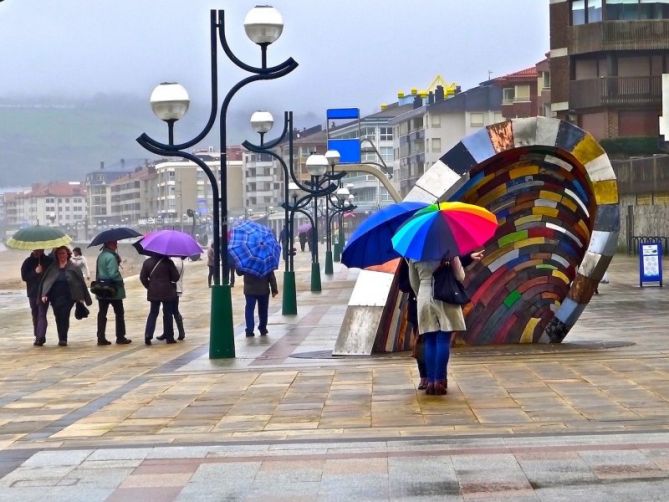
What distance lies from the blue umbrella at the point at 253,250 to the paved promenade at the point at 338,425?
244cm

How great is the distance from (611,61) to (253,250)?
160 feet

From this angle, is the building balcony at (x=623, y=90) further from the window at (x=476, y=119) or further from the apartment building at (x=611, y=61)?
the window at (x=476, y=119)

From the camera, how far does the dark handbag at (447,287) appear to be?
41.7 feet

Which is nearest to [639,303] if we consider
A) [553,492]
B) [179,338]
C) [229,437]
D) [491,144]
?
[179,338]

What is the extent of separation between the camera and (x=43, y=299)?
21.6 meters

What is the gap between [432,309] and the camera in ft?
41.8

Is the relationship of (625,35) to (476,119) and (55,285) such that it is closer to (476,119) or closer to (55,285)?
(55,285)

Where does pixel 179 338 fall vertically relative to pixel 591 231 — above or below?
below

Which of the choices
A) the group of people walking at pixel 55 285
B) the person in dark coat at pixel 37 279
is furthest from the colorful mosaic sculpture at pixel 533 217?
the person in dark coat at pixel 37 279

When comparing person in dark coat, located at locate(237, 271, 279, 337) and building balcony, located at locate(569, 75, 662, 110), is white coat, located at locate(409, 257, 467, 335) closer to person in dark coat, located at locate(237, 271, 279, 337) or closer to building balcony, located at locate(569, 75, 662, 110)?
person in dark coat, located at locate(237, 271, 279, 337)

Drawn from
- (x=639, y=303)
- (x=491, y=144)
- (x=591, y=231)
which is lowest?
(x=639, y=303)

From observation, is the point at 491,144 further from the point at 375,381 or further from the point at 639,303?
the point at 639,303

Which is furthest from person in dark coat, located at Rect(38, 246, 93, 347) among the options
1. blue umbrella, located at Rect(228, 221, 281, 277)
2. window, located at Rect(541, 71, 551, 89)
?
window, located at Rect(541, 71, 551, 89)

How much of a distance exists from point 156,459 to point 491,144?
8.12 meters
